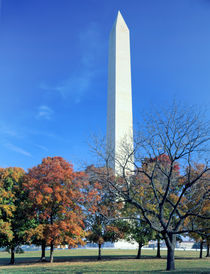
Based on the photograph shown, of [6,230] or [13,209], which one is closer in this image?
[6,230]

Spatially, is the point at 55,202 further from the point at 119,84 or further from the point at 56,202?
the point at 119,84

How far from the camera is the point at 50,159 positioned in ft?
83.7

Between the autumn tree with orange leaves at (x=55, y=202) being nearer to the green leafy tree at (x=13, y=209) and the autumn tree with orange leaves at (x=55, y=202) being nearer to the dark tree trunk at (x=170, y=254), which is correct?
the green leafy tree at (x=13, y=209)

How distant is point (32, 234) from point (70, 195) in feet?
14.2

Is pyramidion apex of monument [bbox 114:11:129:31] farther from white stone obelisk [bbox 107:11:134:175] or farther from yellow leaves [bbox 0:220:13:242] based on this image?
yellow leaves [bbox 0:220:13:242]

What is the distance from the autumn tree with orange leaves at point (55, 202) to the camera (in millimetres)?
21859

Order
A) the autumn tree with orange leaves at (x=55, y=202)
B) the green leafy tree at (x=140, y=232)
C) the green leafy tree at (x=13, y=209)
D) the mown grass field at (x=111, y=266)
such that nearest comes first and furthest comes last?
the mown grass field at (x=111, y=266) → the autumn tree with orange leaves at (x=55, y=202) → the green leafy tree at (x=13, y=209) → the green leafy tree at (x=140, y=232)

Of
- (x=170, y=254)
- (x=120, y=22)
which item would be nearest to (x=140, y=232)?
(x=170, y=254)

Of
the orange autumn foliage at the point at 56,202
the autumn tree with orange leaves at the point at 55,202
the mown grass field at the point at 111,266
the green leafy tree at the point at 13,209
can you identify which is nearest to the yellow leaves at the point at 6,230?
the green leafy tree at the point at 13,209

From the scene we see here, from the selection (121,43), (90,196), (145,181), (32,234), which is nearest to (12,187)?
(32,234)

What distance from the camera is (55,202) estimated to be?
23109 mm

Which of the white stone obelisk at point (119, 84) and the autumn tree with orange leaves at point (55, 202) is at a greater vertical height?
the white stone obelisk at point (119, 84)

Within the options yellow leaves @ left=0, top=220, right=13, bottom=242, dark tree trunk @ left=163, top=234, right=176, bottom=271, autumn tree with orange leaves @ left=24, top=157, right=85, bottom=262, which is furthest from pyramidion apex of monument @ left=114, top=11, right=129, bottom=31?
dark tree trunk @ left=163, top=234, right=176, bottom=271

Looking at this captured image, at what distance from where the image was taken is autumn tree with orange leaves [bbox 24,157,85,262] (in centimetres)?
2186
